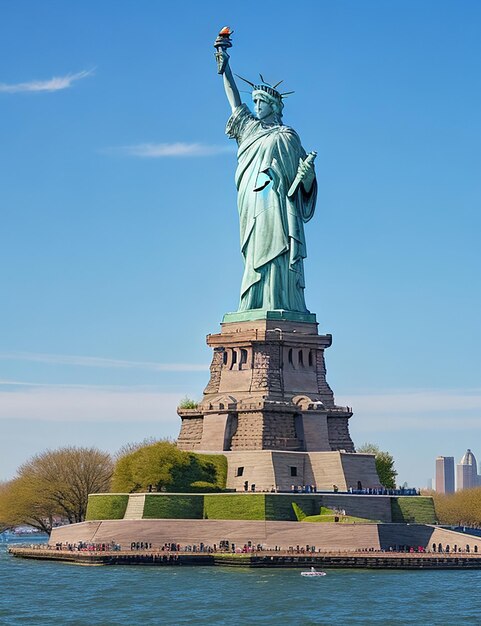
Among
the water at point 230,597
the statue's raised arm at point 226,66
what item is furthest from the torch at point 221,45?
the water at point 230,597

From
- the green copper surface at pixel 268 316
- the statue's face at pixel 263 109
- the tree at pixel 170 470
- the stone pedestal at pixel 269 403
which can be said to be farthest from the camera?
the statue's face at pixel 263 109

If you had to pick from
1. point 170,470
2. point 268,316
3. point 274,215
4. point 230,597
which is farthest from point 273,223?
point 230,597

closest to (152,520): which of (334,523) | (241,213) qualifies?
(334,523)

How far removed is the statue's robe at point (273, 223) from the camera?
87.6 m

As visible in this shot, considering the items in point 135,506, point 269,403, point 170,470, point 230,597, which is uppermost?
point 269,403

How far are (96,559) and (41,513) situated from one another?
20750 millimetres

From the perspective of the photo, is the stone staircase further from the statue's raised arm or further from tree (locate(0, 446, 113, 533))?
the statue's raised arm

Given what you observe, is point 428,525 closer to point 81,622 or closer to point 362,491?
point 362,491

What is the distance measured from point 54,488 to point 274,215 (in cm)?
2243

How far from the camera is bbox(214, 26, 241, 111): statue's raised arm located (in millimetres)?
90000

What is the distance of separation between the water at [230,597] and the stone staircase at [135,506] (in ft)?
20.3

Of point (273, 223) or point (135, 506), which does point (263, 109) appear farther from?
point (135, 506)

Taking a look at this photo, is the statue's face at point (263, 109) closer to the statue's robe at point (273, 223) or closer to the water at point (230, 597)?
the statue's robe at point (273, 223)

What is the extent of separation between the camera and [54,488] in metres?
92.3
